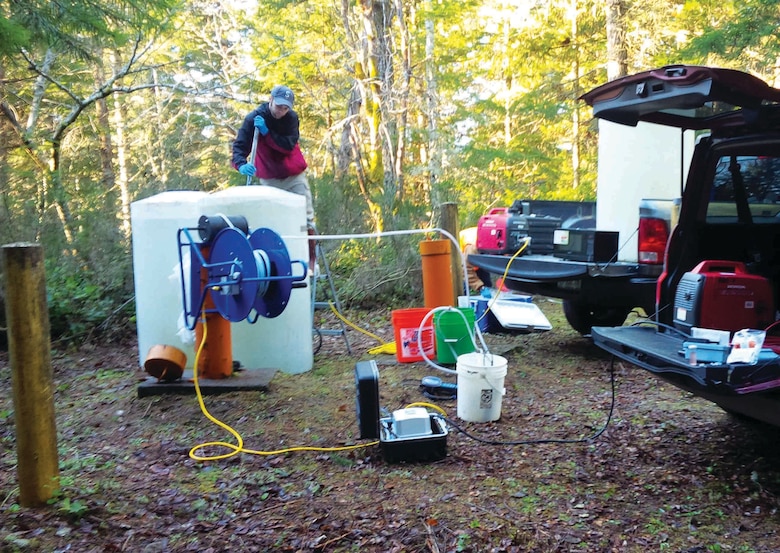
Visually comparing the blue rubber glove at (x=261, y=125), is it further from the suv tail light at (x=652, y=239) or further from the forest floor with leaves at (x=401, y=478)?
the suv tail light at (x=652, y=239)

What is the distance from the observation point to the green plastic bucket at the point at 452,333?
5.10 meters

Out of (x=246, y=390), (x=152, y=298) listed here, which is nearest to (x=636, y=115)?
(x=246, y=390)

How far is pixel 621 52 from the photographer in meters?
13.4

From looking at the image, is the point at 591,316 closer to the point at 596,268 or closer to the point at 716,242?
the point at 596,268

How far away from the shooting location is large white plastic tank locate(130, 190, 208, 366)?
5.07m

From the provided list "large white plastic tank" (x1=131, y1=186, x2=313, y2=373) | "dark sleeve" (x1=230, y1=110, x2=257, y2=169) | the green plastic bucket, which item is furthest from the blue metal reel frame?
"dark sleeve" (x1=230, y1=110, x2=257, y2=169)

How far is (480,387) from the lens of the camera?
3.97m

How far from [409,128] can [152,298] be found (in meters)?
10.2

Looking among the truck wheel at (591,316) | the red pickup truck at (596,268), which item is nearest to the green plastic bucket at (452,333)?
the red pickup truck at (596,268)

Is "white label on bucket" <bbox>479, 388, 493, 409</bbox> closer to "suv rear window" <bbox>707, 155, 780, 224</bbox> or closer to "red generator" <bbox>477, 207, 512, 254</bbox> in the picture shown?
"suv rear window" <bbox>707, 155, 780, 224</bbox>

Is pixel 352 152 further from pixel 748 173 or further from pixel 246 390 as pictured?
pixel 748 173

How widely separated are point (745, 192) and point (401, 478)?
8.85 ft

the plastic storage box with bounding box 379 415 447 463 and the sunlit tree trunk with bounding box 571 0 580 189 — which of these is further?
the sunlit tree trunk with bounding box 571 0 580 189

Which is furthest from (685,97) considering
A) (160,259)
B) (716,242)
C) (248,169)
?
(160,259)
